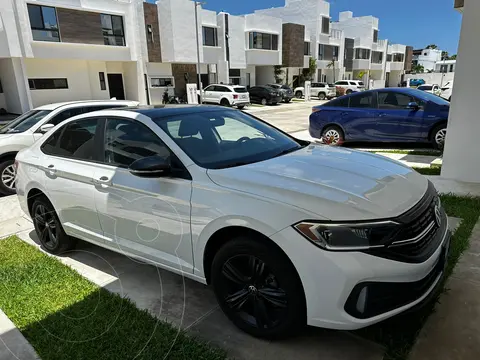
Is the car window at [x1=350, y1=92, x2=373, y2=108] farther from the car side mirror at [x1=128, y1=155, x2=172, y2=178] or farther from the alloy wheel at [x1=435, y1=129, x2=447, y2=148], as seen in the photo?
the car side mirror at [x1=128, y1=155, x2=172, y2=178]

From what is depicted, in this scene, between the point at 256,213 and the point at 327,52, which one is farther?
the point at 327,52

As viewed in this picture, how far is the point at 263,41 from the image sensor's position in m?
35.5

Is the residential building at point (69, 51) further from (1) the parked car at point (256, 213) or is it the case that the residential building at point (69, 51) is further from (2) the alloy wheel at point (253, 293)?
(2) the alloy wheel at point (253, 293)

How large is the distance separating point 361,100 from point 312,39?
38.8 meters

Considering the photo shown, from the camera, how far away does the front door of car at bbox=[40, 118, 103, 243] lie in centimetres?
347

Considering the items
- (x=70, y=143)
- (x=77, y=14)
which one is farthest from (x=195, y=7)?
(x=70, y=143)

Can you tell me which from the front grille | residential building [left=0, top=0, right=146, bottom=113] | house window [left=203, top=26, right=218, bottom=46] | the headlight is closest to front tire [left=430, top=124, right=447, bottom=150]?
the front grille

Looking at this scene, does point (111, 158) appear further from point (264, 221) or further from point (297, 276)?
point (297, 276)

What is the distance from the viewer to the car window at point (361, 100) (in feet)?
A: 30.6

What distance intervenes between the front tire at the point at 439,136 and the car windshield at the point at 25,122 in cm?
828

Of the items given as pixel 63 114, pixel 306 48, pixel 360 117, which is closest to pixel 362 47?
pixel 306 48

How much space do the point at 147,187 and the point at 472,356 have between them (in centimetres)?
253

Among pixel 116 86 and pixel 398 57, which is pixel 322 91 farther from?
pixel 398 57

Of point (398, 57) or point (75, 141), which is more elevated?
point (398, 57)
